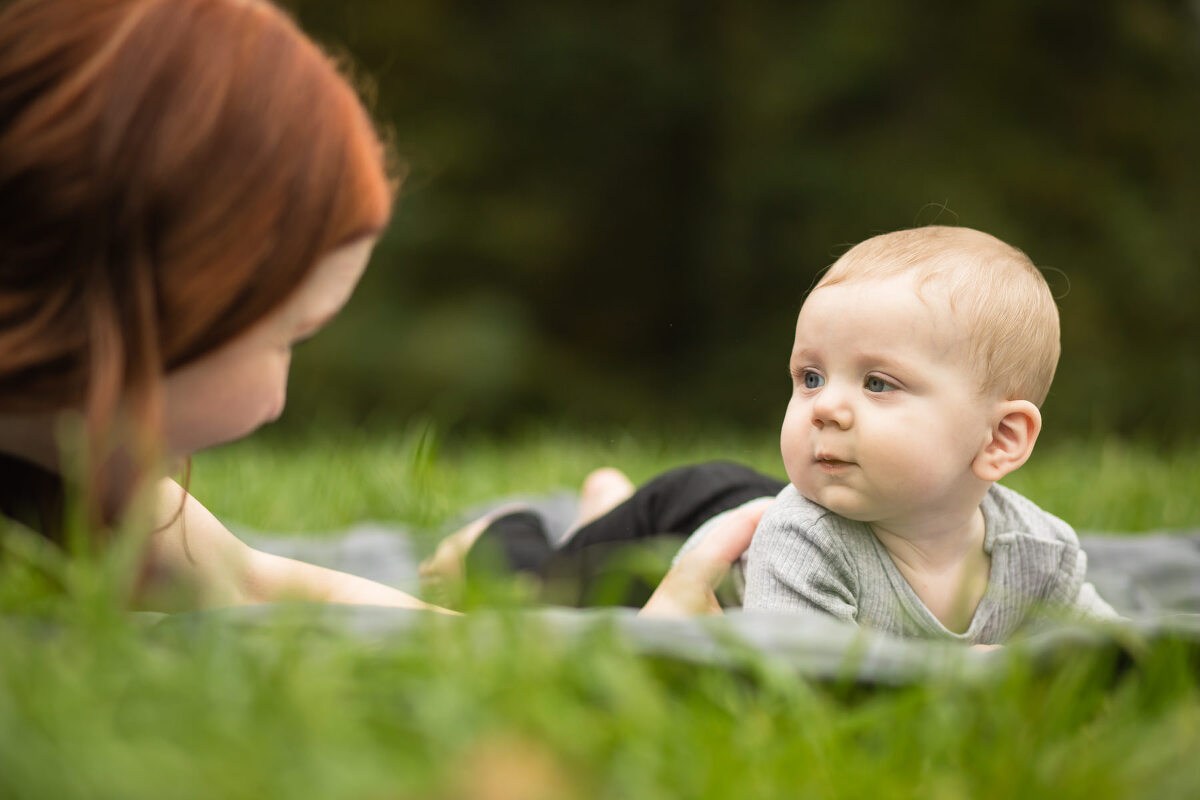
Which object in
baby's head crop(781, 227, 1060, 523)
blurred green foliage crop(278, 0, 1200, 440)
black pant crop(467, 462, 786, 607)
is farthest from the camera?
blurred green foliage crop(278, 0, 1200, 440)

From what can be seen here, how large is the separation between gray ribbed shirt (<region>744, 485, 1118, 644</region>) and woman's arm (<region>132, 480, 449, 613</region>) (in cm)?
42

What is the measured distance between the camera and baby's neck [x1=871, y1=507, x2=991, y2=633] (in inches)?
54.6

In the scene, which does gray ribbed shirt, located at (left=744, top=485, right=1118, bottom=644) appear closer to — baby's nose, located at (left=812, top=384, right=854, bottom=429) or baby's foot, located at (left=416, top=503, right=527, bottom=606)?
baby's nose, located at (left=812, top=384, right=854, bottom=429)

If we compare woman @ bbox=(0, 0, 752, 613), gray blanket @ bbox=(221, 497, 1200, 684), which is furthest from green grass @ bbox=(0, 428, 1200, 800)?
woman @ bbox=(0, 0, 752, 613)

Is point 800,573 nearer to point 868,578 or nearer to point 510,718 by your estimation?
point 868,578

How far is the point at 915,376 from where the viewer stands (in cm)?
129

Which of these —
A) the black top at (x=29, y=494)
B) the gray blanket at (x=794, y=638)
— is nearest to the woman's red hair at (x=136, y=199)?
the black top at (x=29, y=494)

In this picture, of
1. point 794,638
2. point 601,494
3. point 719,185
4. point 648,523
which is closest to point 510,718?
point 794,638

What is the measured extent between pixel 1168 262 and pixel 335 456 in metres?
4.38

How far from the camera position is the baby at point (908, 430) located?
1.30 meters

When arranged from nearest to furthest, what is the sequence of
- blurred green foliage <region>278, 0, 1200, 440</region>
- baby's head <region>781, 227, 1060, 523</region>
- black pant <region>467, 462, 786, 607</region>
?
baby's head <region>781, 227, 1060, 523</region> → black pant <region>467, 462, 786, 607</region> → blurred green foliage <region>278, 0, 1200, 440</region>

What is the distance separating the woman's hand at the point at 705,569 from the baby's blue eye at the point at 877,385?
10.7 inches

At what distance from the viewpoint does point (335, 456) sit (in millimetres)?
2600

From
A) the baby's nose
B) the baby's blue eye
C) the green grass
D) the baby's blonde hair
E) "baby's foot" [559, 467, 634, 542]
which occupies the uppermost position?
the baby's blonde hair
